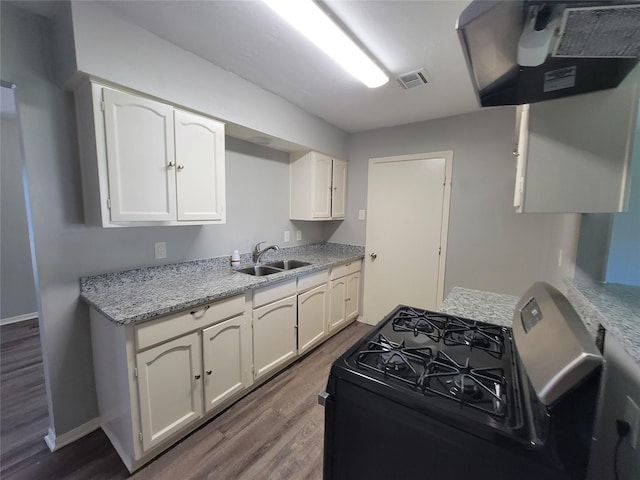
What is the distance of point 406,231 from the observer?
302cm

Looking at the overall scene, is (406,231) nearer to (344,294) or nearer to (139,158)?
(344,294)

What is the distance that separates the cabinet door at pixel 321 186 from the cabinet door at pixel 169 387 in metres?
1.88

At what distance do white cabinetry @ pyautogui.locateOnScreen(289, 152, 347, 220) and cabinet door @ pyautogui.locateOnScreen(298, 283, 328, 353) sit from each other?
0.90 meters

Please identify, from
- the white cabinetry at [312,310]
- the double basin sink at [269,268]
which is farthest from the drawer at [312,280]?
the double basin sink at [269,268]

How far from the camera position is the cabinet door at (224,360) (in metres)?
1.67

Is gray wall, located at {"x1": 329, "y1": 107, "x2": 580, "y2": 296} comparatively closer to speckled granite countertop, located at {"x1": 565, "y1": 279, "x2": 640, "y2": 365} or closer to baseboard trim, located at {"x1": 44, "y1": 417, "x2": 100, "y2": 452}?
speckled granite countertop, located at {"x1": 565, "y1": 279, "x2": 640, "y2": 365}

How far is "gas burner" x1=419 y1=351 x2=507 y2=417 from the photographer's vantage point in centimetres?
66

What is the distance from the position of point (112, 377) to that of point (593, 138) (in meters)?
2.43

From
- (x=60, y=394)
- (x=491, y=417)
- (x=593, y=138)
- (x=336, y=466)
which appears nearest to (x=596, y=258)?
(x=593, y=138)

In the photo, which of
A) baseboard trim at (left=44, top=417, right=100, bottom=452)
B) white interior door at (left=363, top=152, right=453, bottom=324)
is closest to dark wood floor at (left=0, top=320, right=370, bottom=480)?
baseboard trim at (left=44, top=417, right=100, bottom=452)

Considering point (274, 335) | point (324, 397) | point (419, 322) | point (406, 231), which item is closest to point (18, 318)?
point (274, 335)

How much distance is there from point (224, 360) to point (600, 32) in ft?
7.11

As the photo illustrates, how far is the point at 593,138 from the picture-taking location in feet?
2.72

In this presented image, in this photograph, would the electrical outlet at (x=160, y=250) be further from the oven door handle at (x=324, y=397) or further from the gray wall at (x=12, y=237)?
the gray wall at (x=12, y=237)
